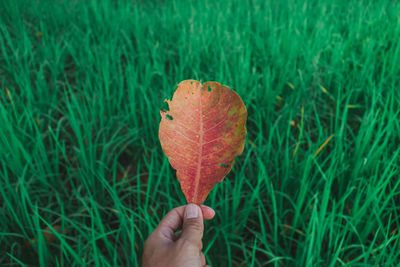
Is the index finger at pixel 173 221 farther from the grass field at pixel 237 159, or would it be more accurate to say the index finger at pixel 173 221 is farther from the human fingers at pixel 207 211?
the grass field at pixel 237 159

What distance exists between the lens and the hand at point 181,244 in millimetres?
582

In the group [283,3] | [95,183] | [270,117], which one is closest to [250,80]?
[270,117]

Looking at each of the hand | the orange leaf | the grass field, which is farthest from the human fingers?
the grass field

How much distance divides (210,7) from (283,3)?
0.70 metres

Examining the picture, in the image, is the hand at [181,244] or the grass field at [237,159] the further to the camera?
the grass field at [237,159]

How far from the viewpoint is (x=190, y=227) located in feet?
2.00

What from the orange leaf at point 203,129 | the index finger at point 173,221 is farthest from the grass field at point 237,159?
the orange leaf at point 203,129

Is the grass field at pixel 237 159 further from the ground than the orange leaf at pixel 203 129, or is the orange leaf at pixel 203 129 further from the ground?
the orange leaf at pixel 203 129

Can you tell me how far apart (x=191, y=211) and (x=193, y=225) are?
1.3 inches

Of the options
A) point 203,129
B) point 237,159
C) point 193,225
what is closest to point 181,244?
point 193,225

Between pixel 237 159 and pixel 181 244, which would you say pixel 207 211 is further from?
pixel 237 159

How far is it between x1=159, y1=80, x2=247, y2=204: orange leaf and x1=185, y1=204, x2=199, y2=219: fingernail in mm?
87

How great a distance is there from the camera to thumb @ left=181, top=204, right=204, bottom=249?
1.97ft

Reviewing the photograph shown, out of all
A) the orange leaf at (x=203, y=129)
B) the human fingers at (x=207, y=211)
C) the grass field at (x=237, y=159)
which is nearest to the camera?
the orange leaf at (x=203, y=129)
